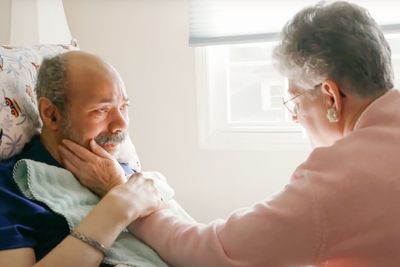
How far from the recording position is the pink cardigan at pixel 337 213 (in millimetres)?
929

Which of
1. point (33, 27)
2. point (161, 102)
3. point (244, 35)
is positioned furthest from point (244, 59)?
point (33, 27)

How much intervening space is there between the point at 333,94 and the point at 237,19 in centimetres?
106

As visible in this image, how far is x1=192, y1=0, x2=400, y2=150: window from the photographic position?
6.94ft

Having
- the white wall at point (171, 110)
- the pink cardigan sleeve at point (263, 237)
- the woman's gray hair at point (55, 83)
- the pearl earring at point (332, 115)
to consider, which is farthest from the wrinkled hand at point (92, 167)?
the white wall at point (171, 110)

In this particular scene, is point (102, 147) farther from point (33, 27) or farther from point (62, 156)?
point (33, 27)

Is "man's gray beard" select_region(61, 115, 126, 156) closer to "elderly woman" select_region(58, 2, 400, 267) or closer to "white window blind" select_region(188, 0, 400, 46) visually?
"elderly woman" select_region(58, 2, 400, 267)

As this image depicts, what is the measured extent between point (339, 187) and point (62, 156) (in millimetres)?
755

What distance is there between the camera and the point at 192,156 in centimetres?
218

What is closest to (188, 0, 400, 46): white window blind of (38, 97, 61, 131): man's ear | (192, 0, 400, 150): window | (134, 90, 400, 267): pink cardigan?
(192, 0, 400, 150): window

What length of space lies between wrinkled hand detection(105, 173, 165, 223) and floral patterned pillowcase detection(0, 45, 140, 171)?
0.35 metres

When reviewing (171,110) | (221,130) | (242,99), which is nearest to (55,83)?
(171,110)

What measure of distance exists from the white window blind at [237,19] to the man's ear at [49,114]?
0.91 metres

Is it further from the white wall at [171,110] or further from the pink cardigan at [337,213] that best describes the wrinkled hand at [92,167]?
the white wall at [171,110]

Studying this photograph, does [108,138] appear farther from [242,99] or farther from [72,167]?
[242,99]
